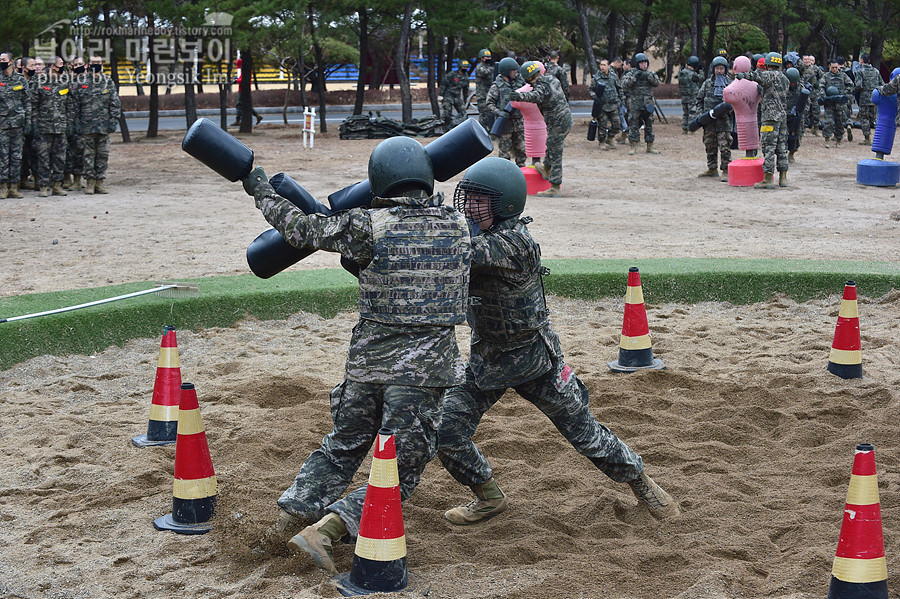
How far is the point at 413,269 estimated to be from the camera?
3.70 meters

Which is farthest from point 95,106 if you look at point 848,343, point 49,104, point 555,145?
point 848,343

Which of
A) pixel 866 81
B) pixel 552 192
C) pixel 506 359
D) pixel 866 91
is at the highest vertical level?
pixel 866 81

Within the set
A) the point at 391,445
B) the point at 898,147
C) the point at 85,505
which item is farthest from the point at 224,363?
the point at 898,147

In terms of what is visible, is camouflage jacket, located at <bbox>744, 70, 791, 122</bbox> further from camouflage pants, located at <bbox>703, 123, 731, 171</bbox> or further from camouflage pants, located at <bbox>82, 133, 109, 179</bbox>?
camouflage pants, located at <bbox>82, 133, 109, 179</bbox>

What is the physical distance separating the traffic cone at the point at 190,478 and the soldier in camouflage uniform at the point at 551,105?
10432 millimetres

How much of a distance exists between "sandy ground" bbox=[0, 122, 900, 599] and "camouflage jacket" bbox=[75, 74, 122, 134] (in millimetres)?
4901

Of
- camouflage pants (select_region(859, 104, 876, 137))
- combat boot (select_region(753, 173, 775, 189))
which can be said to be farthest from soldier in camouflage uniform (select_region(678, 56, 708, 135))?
combat boot (select_region(753, 173, 775, 189))

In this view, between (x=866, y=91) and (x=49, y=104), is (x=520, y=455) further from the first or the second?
(x=866, y=91)

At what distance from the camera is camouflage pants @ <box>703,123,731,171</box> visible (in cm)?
1609

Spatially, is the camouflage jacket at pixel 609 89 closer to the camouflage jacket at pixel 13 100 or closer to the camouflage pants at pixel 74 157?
the camouflage pants at pixel 74 157

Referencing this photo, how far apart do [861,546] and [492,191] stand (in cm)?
193

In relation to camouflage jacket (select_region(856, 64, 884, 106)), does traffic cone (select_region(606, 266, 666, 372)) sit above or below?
below

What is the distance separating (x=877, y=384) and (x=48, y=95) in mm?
12355

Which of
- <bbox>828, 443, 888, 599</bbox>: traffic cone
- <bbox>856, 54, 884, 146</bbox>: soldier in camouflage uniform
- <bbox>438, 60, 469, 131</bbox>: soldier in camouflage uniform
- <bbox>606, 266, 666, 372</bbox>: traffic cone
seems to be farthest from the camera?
<bbox>438, 60, 469, 131</bbox>: soldier in camouflage uniform
